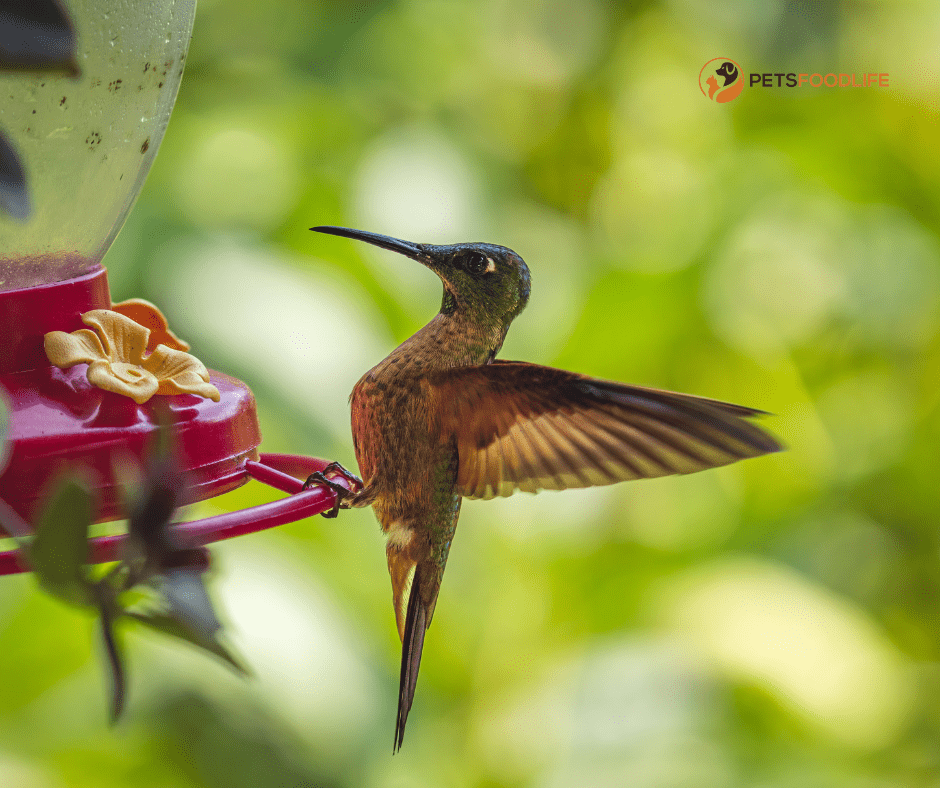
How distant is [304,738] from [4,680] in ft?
2.82

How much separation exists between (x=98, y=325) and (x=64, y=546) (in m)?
0.79

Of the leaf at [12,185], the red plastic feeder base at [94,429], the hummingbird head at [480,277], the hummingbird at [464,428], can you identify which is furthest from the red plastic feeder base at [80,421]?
the hummingbird head at [480,277]

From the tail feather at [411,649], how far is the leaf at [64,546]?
116 cm

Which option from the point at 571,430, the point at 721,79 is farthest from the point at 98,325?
the point at 721,79

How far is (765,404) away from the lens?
403 cm

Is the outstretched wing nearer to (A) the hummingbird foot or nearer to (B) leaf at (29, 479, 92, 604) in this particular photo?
(A) the hummingbird foot

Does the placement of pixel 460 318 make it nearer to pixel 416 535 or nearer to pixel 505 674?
pixel 416 535

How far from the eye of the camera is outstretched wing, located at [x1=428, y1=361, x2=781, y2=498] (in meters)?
1.29

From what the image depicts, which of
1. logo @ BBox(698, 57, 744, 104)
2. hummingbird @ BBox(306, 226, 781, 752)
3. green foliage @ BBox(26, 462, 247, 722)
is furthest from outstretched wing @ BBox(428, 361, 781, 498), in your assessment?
logo @ BBox(698, 57, 744, 104)

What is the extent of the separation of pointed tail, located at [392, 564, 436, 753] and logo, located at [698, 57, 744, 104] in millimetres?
3328

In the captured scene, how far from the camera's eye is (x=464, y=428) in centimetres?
164

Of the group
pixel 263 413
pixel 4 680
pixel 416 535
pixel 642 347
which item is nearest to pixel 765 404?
pixel 642 347

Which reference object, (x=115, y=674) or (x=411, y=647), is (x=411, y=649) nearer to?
(x=411, y=647)

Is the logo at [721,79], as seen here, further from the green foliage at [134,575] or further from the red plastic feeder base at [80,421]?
the green foliage at [134,575]
